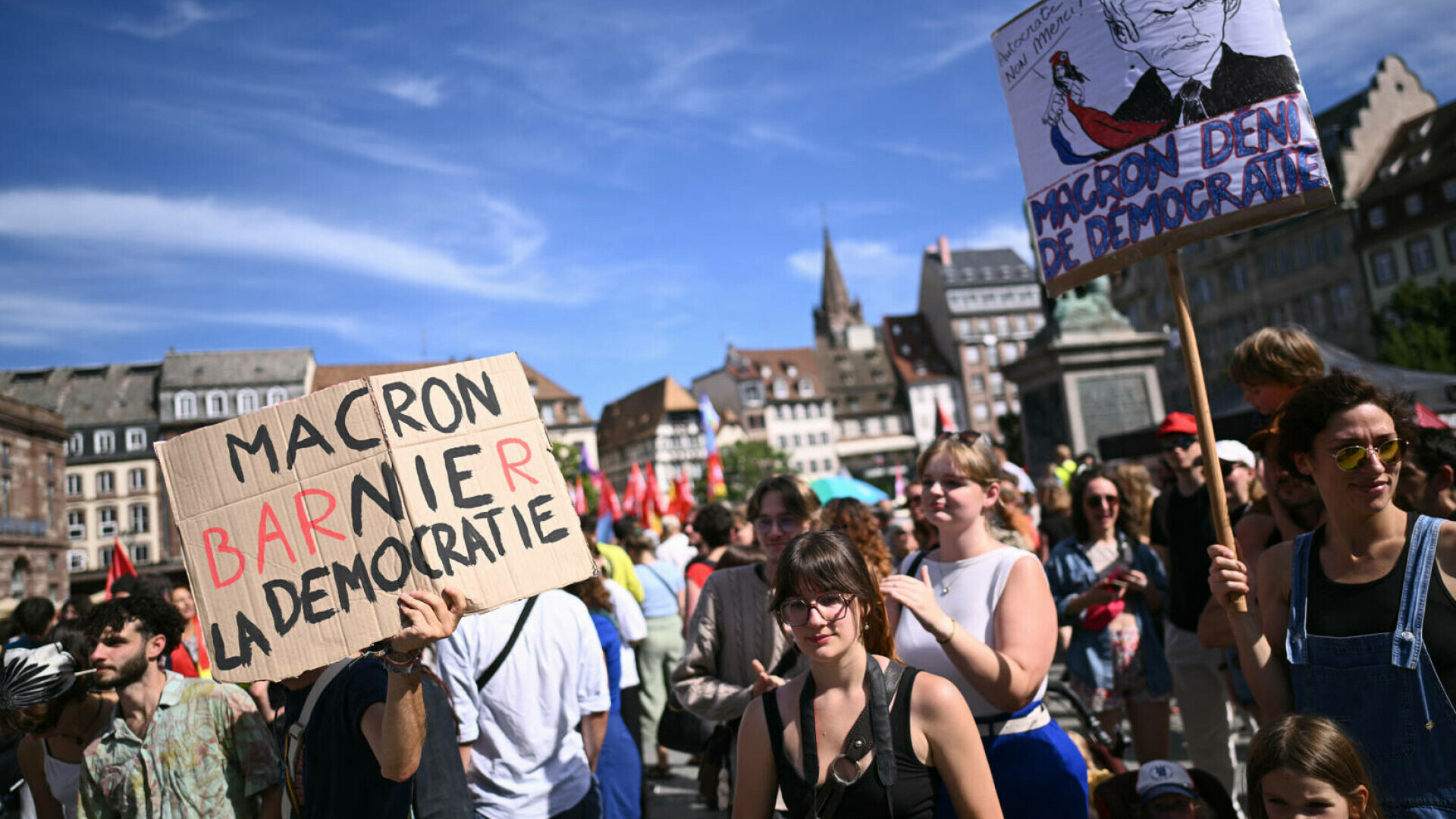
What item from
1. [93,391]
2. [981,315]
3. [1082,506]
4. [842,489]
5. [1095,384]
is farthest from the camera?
[981,315]

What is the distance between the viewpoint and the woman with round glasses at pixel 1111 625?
554cm

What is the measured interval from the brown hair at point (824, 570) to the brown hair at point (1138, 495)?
3865 mm

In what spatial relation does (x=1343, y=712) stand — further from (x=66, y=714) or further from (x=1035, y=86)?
(x=66, y=714)

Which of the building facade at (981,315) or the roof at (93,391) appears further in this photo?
the building facade at (981,315)

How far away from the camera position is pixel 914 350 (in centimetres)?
9281

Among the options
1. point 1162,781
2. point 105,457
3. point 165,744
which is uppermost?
point 105,457

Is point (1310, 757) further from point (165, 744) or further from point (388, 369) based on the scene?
point (388, 369)

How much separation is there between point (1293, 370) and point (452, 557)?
3068 millimetres

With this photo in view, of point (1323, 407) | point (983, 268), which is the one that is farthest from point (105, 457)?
point (1323, 407)

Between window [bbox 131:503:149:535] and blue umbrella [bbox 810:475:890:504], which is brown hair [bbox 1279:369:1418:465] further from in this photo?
window [bbox 131:503:149:535]

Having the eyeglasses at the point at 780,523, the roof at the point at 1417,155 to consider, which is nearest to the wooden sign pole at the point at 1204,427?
the eyeglasses at the point at 780,523

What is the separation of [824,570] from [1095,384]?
13713 mm

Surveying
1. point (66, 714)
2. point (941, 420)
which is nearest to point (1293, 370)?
point (66, 714)

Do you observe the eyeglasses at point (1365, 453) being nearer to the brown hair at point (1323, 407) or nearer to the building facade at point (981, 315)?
the brown hair at point (1323, 407)
